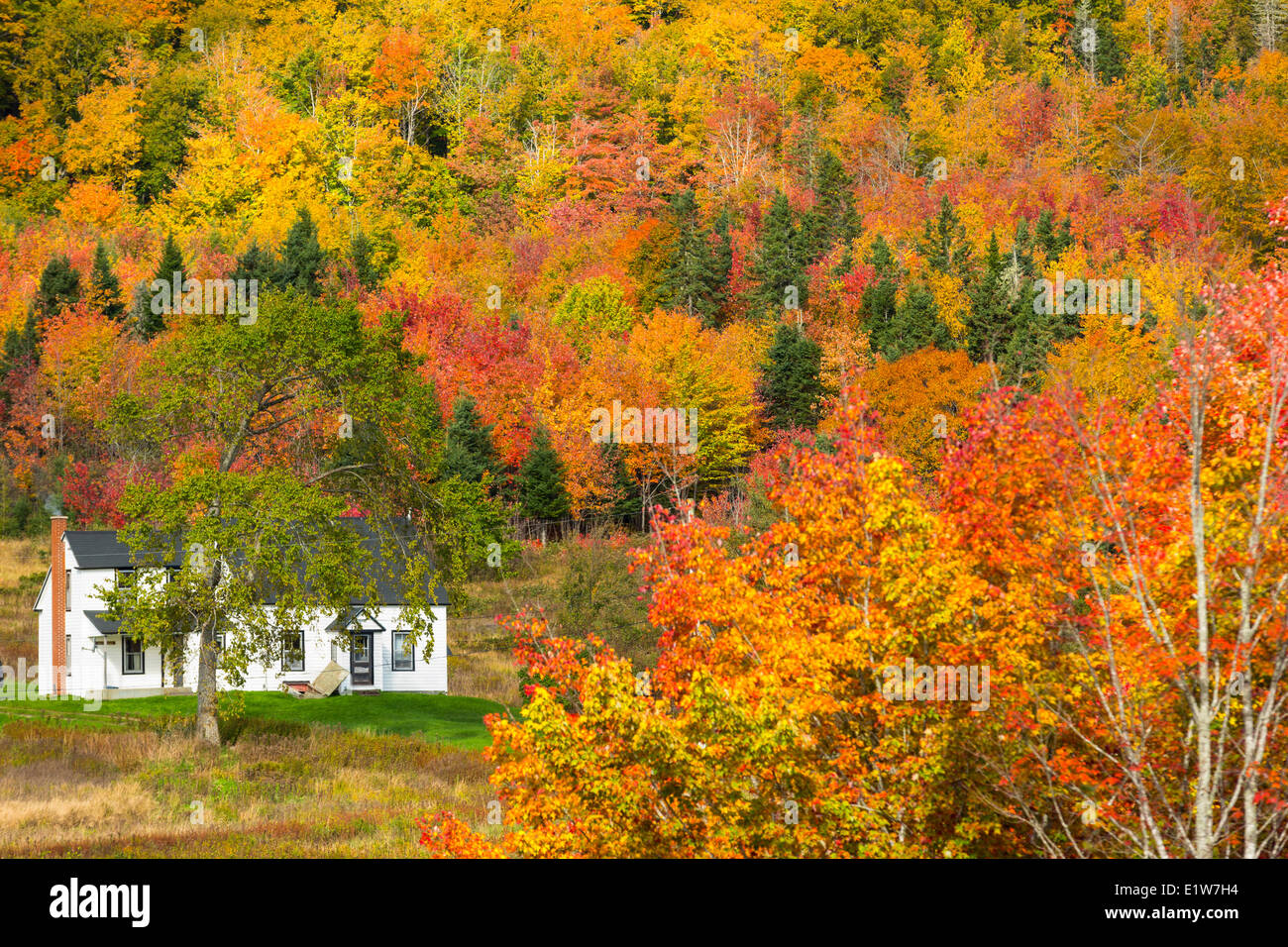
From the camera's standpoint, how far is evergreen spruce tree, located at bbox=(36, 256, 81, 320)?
90500 mm

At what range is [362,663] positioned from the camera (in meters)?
54.9

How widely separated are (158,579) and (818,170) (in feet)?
270

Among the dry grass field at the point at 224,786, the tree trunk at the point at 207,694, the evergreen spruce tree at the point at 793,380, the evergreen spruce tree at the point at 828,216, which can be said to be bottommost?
the dry grass field at the point at 224,786

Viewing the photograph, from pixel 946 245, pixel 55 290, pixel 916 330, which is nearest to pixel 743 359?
pixel 916 330

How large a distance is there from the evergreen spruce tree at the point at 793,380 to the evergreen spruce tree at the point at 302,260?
29503 millimetres

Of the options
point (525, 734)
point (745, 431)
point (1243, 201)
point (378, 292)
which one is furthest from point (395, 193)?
point (525, 734)

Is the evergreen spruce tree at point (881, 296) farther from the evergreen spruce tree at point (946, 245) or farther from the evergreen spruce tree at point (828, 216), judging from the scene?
the evergreen spruce tree at point (828, 216)

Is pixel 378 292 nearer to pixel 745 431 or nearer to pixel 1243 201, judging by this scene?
pixel 745 431

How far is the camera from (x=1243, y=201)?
311 feet

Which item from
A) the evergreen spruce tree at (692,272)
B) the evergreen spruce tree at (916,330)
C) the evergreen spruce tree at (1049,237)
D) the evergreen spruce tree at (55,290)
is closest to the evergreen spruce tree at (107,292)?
the evergreen spruce tree at (55,290)

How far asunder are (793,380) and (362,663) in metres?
35.8

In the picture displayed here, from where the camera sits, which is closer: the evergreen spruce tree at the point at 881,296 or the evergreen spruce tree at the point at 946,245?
the evergreen spruce tree at the point at 881,296

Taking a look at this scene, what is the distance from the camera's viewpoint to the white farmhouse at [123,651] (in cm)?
5250

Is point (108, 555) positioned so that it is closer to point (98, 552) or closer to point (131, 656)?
point (98, 552)
